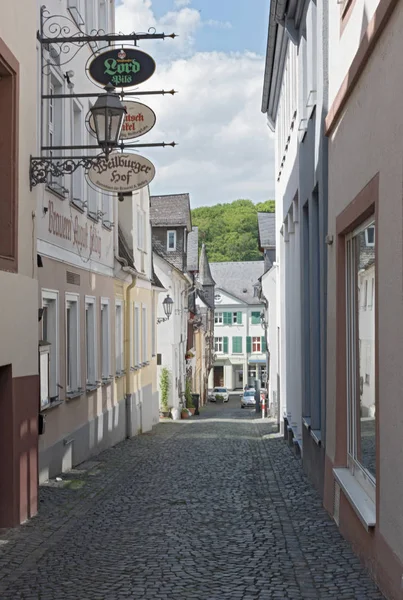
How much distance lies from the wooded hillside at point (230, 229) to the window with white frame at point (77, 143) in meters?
74.7

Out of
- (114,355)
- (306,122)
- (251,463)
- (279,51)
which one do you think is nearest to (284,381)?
(114,355)

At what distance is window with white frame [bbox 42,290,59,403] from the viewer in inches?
528

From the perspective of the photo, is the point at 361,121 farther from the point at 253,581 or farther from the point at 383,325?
the point at 253,581

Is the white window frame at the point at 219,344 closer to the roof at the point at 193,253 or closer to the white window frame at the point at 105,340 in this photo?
the roof at the point at 193,253

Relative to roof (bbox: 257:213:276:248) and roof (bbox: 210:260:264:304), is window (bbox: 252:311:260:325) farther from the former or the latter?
roof (bbox: 257:213:276:248)

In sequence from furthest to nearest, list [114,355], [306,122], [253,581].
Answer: [114,355] < [306,122] < [253,581]

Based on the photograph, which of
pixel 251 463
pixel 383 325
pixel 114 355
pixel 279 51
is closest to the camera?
pixel 383 325

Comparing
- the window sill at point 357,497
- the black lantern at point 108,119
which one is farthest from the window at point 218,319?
the window sill at point 357,497

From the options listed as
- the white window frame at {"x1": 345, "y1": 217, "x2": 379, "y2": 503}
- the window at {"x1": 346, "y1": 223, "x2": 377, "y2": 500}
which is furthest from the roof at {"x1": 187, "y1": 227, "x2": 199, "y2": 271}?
the window at {"x1": 346, "y1": 223, "x2": 377, "y2": 500}

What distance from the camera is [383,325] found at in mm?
6191

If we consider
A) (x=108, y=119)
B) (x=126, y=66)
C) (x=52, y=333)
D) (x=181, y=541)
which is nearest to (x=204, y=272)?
(x=52, y=333)

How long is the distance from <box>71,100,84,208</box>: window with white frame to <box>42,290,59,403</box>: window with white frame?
2.55m

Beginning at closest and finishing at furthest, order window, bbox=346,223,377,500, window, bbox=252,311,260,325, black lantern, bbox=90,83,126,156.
→ window, bbox=346,223,377,500 < black lantern, bbox=90,83,126,156 < window, bbox=252,311,260,325

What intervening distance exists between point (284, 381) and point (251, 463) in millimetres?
5229
